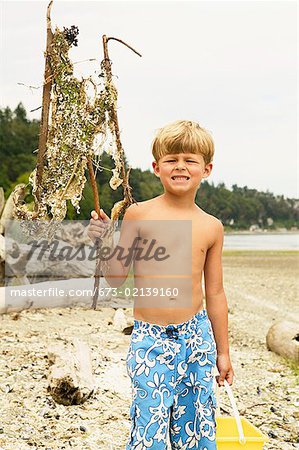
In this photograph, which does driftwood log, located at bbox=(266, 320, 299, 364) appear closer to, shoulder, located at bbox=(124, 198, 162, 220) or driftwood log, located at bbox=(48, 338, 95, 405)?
driftwood log, located at bbox=(48, 338, 95, 405)

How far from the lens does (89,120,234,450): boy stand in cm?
267

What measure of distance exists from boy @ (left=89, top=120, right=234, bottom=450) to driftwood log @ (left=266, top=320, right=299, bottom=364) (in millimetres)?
3723

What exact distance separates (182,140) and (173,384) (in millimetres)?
1069

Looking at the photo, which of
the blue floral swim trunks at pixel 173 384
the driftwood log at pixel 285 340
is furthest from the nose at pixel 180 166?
the driftwood log at pixel 285 340

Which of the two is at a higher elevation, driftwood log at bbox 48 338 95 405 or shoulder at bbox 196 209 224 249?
shoulder at bbox 196 209 224 249

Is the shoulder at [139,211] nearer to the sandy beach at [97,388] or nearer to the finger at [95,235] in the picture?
the finger at [95,235]

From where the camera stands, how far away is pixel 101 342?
6.24 meters

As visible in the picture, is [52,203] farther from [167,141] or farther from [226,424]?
[226,424]

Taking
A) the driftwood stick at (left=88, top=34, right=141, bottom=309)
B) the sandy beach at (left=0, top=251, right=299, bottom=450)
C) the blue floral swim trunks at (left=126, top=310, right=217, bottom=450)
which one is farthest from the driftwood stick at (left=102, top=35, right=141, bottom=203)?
the sandy beach at (left=0, top=251, right=299, bottom=450)

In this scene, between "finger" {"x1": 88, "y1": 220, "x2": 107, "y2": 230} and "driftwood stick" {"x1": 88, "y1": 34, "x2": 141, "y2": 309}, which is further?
"driftwood stick" {"x1": 88, "y1": 34, "x2": 141, "y2": 309}

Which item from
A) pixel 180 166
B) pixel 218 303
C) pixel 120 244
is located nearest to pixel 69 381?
pixel 218 303

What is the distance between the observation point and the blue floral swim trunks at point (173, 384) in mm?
2658

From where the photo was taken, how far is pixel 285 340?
6.55 metres

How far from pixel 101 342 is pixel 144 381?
3.65 meters
